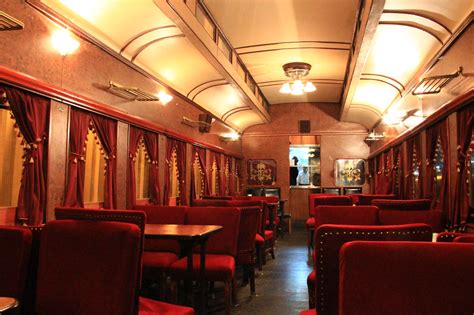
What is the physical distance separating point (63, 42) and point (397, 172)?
6263mm

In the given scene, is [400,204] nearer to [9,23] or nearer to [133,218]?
[133,218]

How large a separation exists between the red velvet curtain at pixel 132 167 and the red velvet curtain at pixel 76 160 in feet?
3.28

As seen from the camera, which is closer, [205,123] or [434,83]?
[434,83]

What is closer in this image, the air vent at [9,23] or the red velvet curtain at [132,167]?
the air vent at [9,23]

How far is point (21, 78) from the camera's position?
3.28m

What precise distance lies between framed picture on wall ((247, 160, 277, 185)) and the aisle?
5.08 m

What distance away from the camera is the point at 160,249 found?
3.84 metres

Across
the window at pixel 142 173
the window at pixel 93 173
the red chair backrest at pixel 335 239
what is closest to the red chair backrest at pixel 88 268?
the red chair backrest at pixel 335 239

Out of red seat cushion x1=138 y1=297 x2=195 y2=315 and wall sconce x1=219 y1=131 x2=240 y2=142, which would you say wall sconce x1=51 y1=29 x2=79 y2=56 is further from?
wall sconce x1=219 y1=131 x2=240 y2=142

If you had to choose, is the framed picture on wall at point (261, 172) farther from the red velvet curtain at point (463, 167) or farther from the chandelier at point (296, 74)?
the red velvet curtain at point (463, 167)

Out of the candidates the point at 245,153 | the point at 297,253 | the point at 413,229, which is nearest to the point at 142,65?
the point at 297,253

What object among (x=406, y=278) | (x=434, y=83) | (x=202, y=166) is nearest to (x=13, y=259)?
(x=406, y=278)

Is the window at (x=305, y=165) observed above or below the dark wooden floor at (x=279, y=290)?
above

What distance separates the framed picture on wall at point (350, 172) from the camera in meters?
11.1
